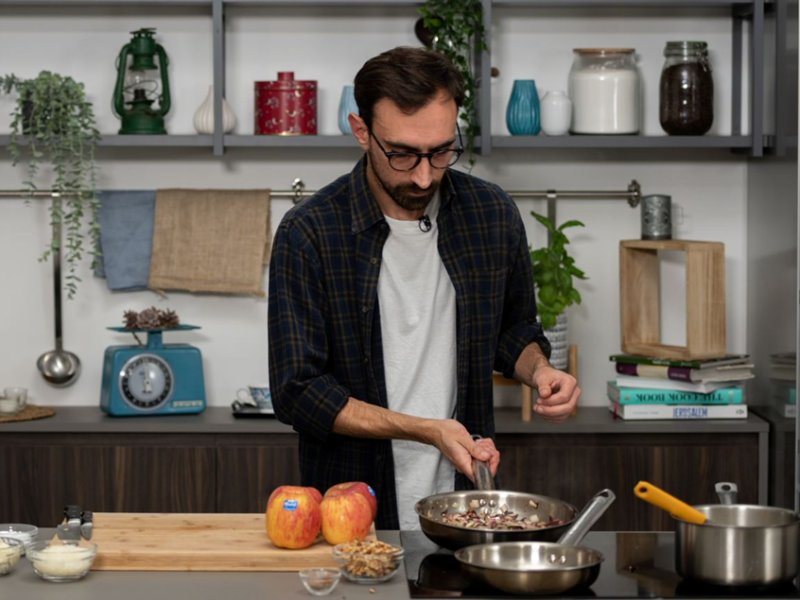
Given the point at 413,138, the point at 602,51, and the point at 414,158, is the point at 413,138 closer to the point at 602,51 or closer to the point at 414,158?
the point at 414,158

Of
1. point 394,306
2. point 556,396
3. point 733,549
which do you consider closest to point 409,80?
point 394,306

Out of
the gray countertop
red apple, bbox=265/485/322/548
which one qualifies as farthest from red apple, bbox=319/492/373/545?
the gray countertop

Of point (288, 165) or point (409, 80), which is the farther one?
point (288, 165)

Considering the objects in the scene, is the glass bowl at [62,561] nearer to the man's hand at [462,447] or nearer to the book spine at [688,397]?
the man's hand at [462,447]

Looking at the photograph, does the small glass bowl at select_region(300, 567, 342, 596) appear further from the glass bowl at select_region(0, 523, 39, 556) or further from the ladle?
the ladle

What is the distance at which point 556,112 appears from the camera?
12.5ft

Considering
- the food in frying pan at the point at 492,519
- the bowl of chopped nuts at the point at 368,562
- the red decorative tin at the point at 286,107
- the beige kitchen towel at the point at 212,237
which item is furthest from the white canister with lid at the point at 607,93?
the bowl of chopped nuts at the point at 368,562

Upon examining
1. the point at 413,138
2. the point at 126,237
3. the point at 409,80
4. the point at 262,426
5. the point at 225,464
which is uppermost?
the point at 409,80

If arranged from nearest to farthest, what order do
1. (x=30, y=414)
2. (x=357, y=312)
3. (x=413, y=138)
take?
1. (x=413, y=138)
2. (x=357, y=312)
3. (x=30, y=414)

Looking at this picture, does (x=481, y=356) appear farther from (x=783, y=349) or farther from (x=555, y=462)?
(x=783, y=349)

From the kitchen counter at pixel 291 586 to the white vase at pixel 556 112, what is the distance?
1.99m

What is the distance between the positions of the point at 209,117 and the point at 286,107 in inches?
9.3

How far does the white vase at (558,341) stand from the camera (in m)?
3.78

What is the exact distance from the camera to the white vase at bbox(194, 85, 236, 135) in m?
3.79
